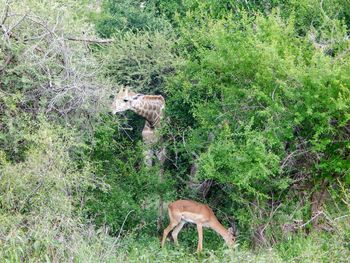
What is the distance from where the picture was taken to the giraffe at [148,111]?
1496 centimetres

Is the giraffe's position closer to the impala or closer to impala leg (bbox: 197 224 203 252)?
the impala

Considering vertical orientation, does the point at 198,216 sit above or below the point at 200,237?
above

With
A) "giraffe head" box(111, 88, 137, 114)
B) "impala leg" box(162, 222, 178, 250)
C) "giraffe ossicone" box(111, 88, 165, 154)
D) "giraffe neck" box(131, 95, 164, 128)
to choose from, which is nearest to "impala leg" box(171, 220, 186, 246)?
"impala leg" box(162, 222, 178, 250)

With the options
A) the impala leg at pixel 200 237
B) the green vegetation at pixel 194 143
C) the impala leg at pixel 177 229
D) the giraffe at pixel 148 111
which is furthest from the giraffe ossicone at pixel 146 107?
the impala leg at pixel 200 237

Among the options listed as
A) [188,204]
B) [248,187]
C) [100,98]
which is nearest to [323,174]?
[248,187]

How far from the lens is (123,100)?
50.5 ft

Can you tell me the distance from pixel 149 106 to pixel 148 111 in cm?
10

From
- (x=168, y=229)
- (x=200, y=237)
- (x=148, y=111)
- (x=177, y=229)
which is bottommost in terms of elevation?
(x=177, y=229)

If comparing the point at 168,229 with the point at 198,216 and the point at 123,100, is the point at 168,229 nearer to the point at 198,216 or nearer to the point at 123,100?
the point at 198,216

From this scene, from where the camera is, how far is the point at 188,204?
45.0ft

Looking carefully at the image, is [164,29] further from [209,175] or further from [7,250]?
[7,250]

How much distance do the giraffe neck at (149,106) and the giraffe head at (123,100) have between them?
24 centimetres

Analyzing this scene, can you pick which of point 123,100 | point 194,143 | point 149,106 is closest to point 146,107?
point 149,106

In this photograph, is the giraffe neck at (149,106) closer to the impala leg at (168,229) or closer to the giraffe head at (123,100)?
the giraffe head at (123,100)
